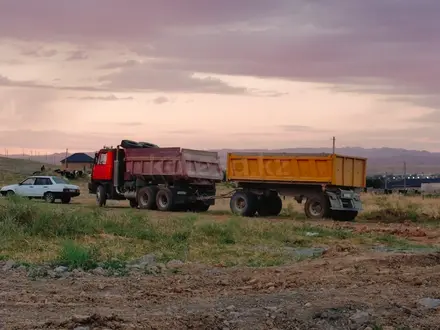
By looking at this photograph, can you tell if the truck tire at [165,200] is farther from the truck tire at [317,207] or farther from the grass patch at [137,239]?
the grass patch at [137,239]

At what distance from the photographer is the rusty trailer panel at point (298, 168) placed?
27734 millimetres

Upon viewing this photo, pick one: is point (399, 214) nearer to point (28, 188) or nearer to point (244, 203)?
point (244, 203)

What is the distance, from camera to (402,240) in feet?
68.8

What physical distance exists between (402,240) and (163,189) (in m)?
14.1

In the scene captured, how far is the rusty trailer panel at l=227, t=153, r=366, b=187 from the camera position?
91.0ft

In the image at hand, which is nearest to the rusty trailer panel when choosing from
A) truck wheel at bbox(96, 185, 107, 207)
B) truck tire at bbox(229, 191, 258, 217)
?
truck tire at bbox(229, 191, 258, 217)

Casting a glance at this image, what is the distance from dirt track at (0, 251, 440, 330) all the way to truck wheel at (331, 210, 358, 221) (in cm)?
1512

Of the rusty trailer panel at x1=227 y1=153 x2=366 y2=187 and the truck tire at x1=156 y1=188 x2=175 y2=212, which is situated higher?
the rusty trailer panel at x1=227 y1=153 x2=366 y2=187

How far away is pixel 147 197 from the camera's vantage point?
33.6 metres

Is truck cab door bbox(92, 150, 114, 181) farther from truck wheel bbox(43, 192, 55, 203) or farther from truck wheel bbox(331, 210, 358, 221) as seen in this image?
truck wheel bbox(331, 210, 358, 221)

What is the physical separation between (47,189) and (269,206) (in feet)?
47.4

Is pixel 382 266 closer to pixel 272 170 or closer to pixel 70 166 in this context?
pixel 272 170

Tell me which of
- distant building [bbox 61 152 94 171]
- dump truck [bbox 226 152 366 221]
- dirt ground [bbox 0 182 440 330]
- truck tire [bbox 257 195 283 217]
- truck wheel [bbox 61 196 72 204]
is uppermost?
distant building [bbox 61 152 94 171]

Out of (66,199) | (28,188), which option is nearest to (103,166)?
(66,199)
